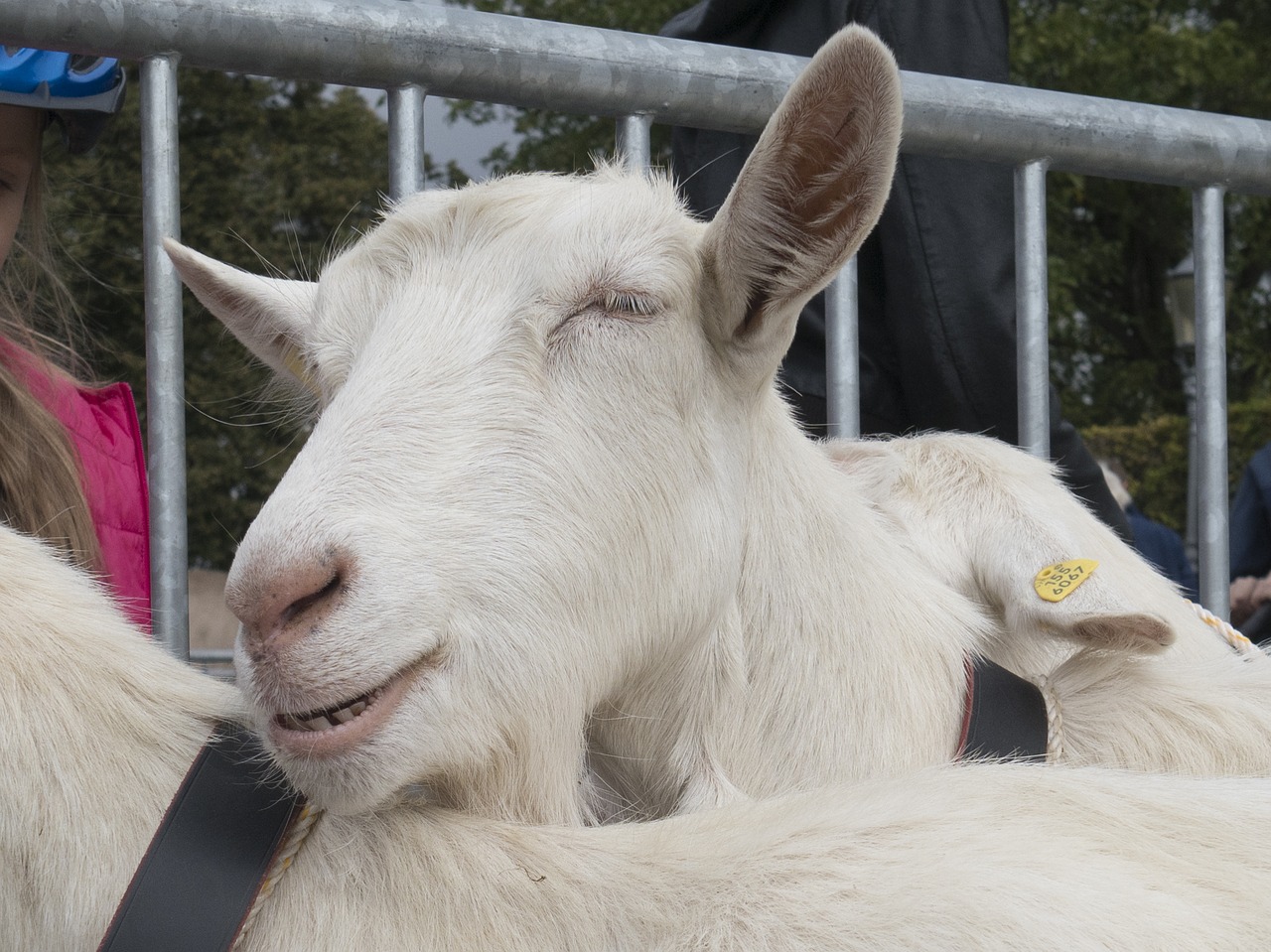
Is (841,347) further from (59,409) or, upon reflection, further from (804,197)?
(59,409)

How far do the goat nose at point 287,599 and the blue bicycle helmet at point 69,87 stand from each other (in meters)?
1.18

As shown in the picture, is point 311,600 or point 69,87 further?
point 69,87

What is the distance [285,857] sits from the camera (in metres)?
1.46

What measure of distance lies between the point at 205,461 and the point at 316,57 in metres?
12.8

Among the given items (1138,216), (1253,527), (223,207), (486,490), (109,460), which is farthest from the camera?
(1138,216)

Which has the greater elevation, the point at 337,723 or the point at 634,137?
the point at 634,137

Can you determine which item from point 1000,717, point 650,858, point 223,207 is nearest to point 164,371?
point 650,858

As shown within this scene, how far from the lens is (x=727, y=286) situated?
1810 mm

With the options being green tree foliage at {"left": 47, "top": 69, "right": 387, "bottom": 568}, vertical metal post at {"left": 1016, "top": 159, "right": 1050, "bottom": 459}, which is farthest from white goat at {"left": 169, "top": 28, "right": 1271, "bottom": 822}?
green tree foliage at {"left": 47, "top": 69, "right": 387, "bottom": 568}

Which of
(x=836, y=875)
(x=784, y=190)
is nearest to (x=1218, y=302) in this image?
(x=784, y=190)

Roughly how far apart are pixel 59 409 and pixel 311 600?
1.57m

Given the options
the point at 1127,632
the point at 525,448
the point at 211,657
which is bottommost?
the point at 211,657

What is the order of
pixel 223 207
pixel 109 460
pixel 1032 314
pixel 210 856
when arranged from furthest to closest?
pixel 223 207
pixel 109 460
pixel 1032 314
pixel 210 856

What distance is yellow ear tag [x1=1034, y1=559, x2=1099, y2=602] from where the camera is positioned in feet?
6.53
